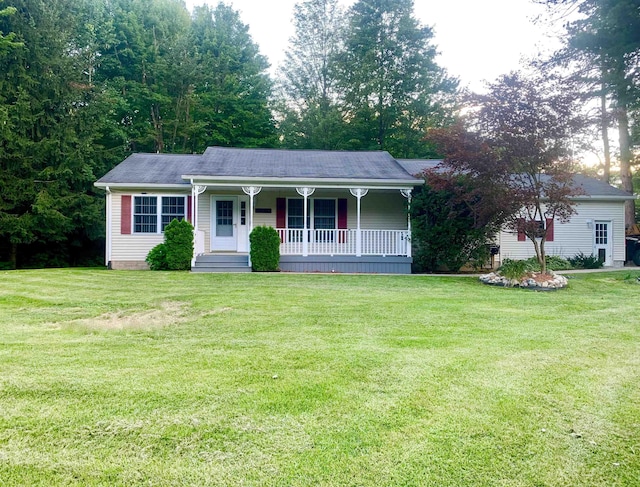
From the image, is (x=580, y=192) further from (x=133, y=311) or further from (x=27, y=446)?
(x=27, y=446)

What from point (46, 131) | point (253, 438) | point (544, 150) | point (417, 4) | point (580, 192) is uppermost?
point (417, 4)

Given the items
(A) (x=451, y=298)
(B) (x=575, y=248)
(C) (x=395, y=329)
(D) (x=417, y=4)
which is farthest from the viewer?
(D) (x=417, y=4)

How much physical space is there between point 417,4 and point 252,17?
11.2m

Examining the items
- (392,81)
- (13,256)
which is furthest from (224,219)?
(392,81)

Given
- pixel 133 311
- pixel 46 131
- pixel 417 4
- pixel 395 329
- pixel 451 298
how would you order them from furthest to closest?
pixel 417 4 < pixel 46 131 < pixel 451 298 < pixel 133 311 < pixel 395 329

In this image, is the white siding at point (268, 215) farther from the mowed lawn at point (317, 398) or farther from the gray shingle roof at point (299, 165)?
the mowed lawn at point (317, 398)

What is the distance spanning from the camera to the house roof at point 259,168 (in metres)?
12.7

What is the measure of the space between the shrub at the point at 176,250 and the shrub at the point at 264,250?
71.9 inches

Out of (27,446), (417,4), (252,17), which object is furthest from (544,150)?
(252,17)

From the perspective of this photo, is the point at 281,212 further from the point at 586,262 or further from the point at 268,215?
the point at 586,262

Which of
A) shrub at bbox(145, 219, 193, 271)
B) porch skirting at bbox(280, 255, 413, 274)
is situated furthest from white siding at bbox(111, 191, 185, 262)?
porch skirting at bbox(280, 255, 413, 274)

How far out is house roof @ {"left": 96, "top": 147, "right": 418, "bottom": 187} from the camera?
12.7 meters

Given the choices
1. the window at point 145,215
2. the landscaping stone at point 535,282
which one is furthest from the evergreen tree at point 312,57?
the landscaping stone at point 535,282

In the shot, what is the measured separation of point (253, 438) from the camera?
92.4 inches
